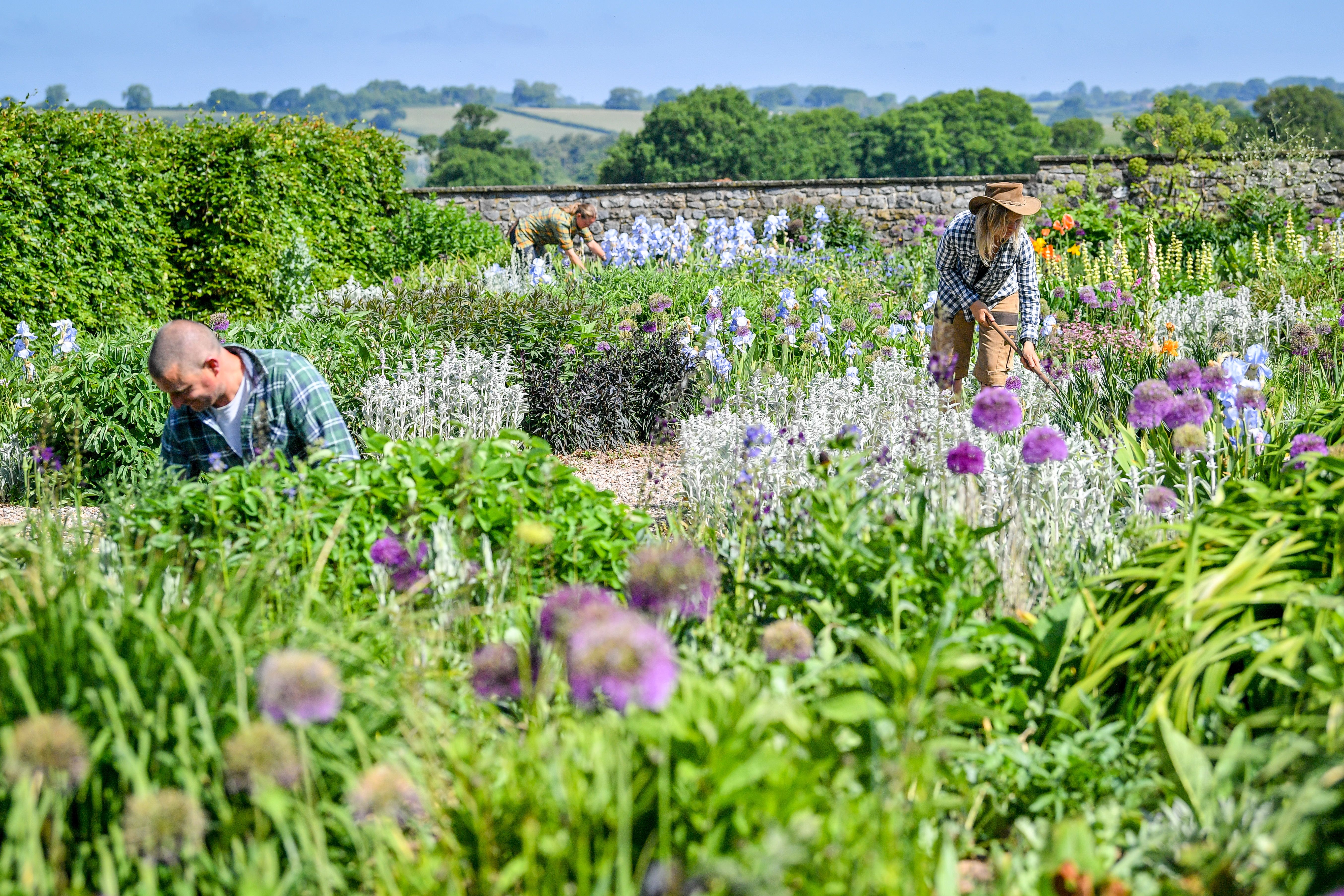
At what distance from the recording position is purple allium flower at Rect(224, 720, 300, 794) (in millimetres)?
1361

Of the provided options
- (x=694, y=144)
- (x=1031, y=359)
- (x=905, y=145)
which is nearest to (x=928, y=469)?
(x=1031, y=359)

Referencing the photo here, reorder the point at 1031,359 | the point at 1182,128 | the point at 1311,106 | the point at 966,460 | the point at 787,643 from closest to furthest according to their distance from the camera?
the point at 787,643 → the point at 966,460 → the point at 1031,359 → the point at 1182,128 → the point at 1311,106

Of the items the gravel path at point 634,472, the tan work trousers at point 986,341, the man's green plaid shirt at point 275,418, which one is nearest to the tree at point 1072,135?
the tan work trousers at point 986,341

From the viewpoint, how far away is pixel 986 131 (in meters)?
82.6

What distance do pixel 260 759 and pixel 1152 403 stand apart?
92.5 inches

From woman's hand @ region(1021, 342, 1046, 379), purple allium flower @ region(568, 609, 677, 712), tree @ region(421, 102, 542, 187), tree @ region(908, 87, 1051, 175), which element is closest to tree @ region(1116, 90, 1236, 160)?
woman's hand @ region(1021, 342, 1046, 379)

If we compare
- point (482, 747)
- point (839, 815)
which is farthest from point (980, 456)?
point (482, 747)

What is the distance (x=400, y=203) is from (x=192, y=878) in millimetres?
12010

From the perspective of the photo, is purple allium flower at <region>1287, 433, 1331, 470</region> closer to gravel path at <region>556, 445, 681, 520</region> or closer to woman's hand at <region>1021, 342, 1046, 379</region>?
woman's hand at <region>1021, 342, 1046, 379</region>

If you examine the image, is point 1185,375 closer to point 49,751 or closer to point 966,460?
point 966,460

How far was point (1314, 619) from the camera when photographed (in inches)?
84.5

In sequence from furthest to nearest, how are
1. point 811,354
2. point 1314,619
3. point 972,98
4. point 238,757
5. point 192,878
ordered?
point 972,98 < point 811,354 < point 1314,619 < point 192,878 < point 238,757

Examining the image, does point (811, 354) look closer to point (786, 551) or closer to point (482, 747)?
point (786, 551)

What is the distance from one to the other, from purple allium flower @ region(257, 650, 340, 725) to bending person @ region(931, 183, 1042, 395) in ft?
13.7
